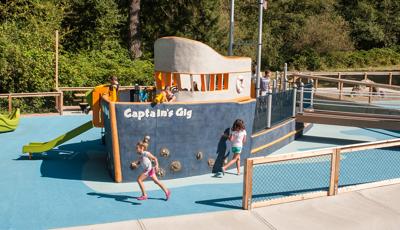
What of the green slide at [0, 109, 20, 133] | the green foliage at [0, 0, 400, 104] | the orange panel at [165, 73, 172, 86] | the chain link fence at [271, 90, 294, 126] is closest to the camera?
the orange panel at [165, 73, 172, 86]

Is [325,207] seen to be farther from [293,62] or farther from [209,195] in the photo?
[293,62]

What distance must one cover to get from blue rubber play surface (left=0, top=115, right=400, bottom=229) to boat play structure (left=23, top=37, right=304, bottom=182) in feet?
1.87

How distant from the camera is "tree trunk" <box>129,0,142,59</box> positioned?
32.0 meters

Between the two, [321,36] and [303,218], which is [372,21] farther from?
[303,218]

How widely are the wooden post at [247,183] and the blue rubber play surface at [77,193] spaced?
1.34 feet

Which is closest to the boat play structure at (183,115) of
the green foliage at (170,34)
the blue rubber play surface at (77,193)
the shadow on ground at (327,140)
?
the blue rubber play surface at (77,193)

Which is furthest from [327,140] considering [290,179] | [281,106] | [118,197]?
[118,197]

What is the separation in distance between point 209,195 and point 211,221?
1.82m

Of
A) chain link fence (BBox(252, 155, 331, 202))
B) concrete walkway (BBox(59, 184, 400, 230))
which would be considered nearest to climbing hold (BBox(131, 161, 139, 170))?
concrete walkway (BBox(59, 184, 400, 230))

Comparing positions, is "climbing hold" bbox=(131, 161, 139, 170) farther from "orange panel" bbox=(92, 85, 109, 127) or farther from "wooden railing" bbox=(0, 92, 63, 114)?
"wooden railing" bbox=(0, 92, 63, 114)

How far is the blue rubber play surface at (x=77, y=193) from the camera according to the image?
970cm

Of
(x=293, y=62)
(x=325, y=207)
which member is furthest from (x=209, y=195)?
(x=293, y=62)

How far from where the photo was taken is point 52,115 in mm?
21750

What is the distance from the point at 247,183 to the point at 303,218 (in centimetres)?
133
